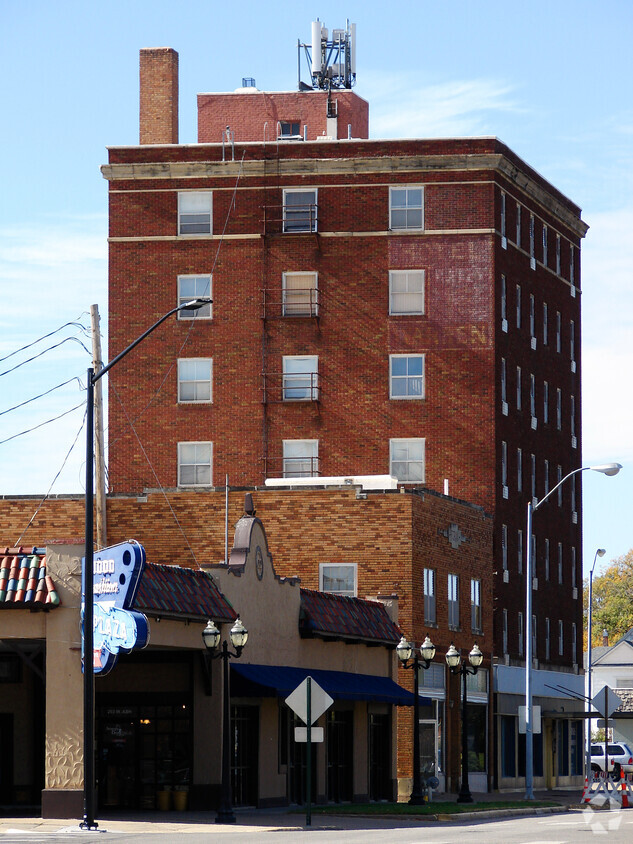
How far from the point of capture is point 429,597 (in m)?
56.2

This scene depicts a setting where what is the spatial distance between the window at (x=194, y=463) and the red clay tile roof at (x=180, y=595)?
28275 mm

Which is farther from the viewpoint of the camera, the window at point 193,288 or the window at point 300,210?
the window at point 193,288

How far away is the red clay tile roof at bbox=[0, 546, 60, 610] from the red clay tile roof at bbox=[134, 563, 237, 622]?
73.2 inches

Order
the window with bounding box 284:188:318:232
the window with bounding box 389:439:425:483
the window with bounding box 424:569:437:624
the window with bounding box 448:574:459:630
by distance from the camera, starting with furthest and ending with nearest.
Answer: the window with bounding box 284:188:318:232, the window with bounding box 389:439:425:483, the window with bounding box 448:574:459:630, the window with bounding box 424:569:437:624

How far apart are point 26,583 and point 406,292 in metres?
34.8

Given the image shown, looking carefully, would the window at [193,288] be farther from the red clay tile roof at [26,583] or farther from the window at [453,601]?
the red clay tile roof at [26,583]

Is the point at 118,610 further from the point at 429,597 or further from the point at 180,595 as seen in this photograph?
the point at 429,597

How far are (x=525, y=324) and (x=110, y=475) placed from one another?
18.3 meters

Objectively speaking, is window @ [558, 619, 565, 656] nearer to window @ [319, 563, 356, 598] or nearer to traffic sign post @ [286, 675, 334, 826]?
window @ [319, 563, 356, 598]

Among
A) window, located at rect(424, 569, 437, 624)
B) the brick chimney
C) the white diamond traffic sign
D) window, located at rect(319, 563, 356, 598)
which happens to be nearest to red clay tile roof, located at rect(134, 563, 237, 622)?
the white diamond traffic sign

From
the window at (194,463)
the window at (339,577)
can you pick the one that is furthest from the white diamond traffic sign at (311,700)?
the window at (194,463)

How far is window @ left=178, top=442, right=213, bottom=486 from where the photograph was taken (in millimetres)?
66562

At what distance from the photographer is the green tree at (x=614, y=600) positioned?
124688mm

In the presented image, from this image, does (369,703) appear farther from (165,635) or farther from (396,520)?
(165,635)
